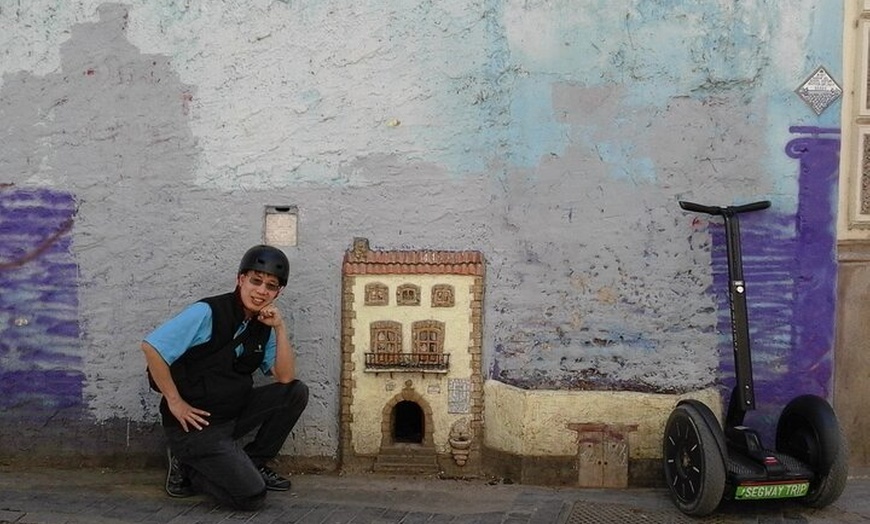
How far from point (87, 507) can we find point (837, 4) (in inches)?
201

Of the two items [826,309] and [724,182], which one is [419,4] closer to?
[724,182]

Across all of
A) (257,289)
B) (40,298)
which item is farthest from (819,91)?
(40,298)

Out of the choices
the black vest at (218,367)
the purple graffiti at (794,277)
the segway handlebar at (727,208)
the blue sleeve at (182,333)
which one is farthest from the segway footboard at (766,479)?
the blue sleeve at (182,333)

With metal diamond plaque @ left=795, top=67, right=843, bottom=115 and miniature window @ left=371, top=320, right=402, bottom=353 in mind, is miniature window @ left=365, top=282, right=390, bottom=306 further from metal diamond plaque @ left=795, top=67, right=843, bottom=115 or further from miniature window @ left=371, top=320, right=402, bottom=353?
metal diamond plaque @ left=795, top=67, right=843, bottom=115

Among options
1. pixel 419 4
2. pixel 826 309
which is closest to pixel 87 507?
pixel 419 4

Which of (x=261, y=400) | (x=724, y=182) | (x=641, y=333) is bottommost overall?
(x=261, y=400)

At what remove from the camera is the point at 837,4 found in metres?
5.04

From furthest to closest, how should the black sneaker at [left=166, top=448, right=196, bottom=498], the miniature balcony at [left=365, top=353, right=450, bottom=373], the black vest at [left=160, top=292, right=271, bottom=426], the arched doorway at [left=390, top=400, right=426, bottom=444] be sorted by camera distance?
the arched doorway at [left=390, top=400, right=426, bottom=444], the miniature balcony at [left=365, top=353, right=450, bottom=373], the black sneaker at [left=166, top=448, right=196, bottom=498], the black vest at [left=160, top=292, right=271, bottom=426]

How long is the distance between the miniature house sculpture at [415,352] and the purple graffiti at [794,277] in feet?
4.96

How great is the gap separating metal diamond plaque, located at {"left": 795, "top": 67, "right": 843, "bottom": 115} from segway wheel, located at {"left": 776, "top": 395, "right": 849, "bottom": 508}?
5.56 ft

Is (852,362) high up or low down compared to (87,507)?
up

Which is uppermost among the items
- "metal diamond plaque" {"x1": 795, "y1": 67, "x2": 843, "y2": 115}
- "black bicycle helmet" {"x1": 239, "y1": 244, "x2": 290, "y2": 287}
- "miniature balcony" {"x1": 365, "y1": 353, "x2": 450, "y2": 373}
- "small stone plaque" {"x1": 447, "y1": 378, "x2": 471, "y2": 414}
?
"metal diamond plaque" {"x1": 795, "y1": 67, "x2": 843, "y2": 115}

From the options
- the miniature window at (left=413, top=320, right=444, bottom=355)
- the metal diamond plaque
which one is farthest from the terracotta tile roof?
the metal diamond plaque

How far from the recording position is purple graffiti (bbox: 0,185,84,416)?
17.7ft
